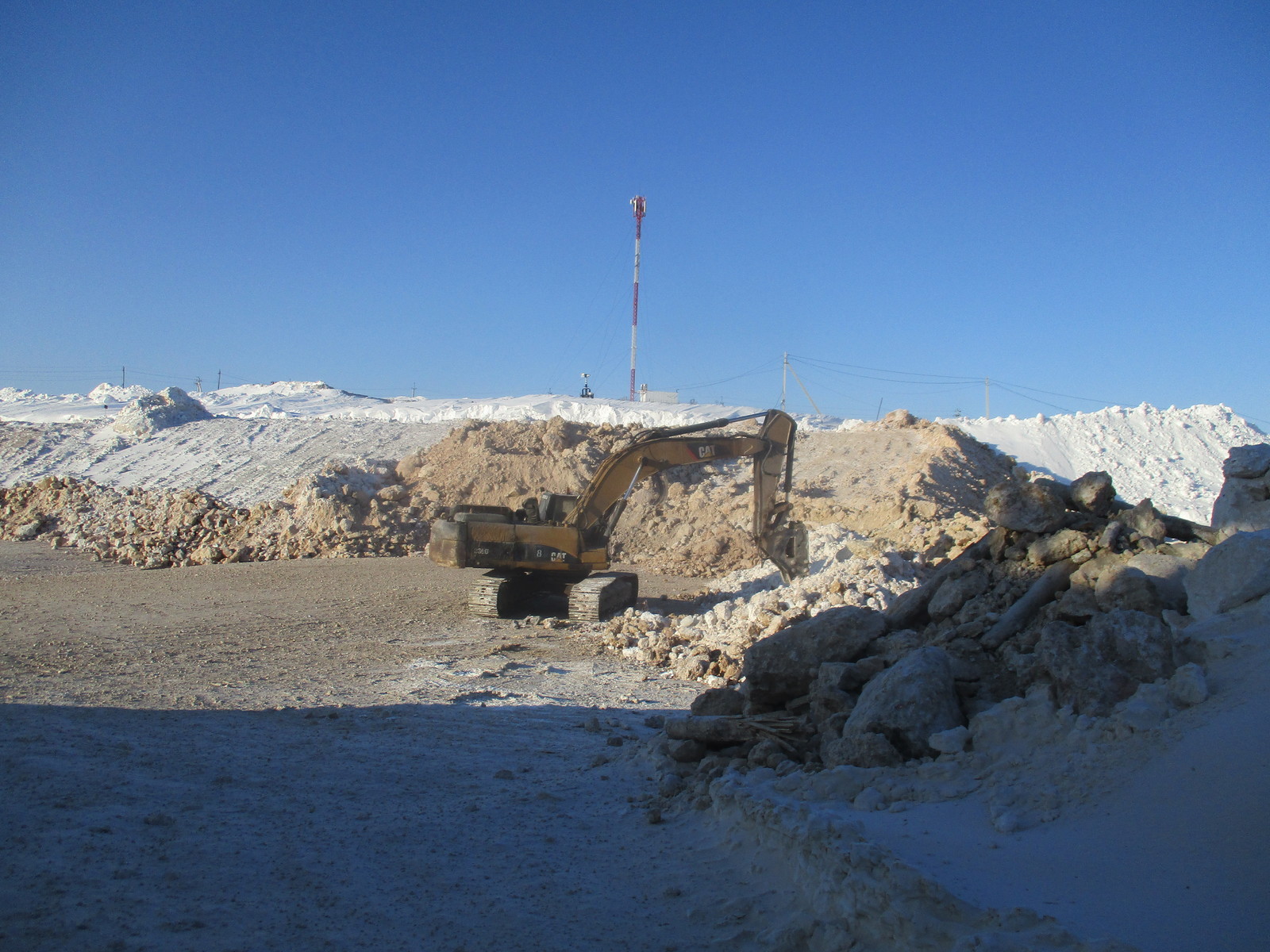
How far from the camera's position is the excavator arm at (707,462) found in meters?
11.4

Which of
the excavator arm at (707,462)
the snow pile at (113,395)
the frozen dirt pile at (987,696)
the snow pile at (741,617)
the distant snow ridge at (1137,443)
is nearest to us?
the frozen dirt pile at (987,696)

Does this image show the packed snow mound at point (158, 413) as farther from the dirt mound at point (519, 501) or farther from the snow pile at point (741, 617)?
the snow pile at point (741, 617)

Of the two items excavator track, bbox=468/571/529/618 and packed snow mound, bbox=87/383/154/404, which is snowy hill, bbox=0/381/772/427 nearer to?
packed snow mound, bbox=87/383/154/404

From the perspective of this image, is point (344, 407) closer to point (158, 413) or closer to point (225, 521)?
point (158, 413)

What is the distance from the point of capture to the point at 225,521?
18438 millimetres

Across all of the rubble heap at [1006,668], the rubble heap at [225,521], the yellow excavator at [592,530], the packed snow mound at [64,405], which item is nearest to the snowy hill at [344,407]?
the packed snow mound at [64,405]

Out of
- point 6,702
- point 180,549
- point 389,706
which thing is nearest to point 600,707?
point 389,706

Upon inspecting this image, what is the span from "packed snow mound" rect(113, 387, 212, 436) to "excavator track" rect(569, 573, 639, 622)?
19.8 meters

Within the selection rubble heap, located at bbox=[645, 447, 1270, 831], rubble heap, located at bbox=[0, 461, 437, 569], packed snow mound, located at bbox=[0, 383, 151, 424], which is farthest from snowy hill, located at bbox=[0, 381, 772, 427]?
rubble heap, located at bbox=[645, 447, 1270, 831]

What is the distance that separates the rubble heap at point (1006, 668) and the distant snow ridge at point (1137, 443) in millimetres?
19962

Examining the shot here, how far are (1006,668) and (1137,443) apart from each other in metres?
25.3

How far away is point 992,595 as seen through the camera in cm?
512

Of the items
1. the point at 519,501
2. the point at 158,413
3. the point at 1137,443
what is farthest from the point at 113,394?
the point at 1137,443

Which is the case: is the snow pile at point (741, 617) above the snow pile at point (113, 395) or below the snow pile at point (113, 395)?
below
